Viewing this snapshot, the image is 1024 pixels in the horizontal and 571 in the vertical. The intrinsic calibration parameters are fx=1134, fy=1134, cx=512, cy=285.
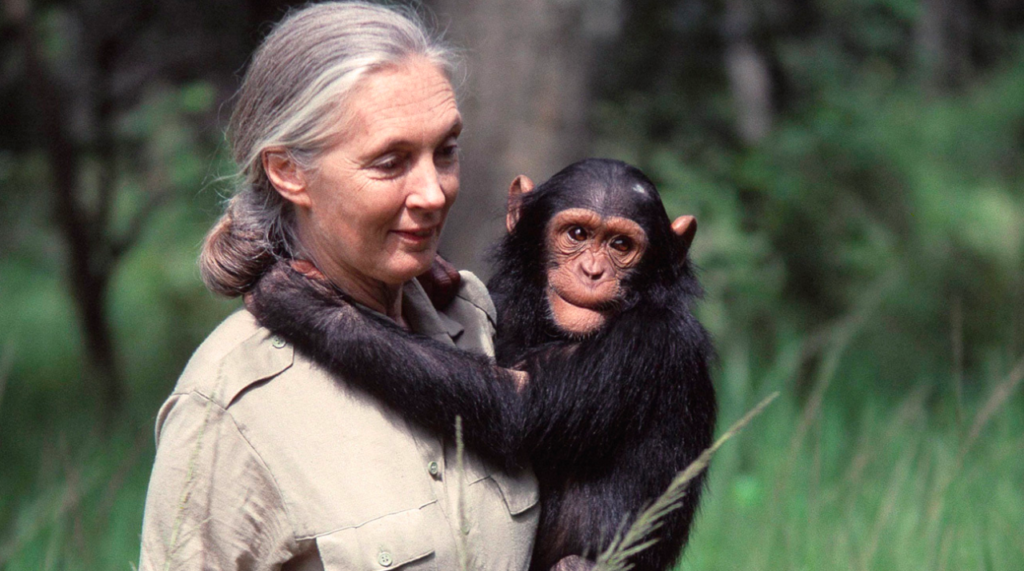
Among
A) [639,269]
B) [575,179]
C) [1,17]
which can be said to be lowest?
[639,269]

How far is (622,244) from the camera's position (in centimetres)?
275

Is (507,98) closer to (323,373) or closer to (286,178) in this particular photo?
(286,178)

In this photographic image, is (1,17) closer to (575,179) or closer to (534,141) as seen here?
(534,141)

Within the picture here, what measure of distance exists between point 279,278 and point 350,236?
8.0 inches

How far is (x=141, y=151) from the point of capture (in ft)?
24.5

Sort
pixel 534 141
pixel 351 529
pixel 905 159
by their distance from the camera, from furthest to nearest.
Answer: pixel 905 159, pixel 534 141, pixel 351 529

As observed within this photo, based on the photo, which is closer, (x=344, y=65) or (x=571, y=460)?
(x=344, y=65)

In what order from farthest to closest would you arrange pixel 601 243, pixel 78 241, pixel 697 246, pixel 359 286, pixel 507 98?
pixel 697 246 → pixel 78 241 → pixel 507 98 → pixel 601 243 → pixel 359 286

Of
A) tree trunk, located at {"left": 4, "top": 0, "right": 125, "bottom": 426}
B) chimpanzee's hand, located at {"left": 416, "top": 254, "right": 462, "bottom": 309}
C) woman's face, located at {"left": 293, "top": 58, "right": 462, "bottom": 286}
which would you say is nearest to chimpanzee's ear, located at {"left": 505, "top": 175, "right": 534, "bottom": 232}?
chimpanzee's hand, located at {"left": 416, "top": 254, "right": 462, "bottom": 309}

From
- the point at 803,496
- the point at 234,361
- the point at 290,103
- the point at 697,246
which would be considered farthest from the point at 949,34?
the point at 234,361

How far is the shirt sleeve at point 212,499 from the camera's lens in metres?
2.06

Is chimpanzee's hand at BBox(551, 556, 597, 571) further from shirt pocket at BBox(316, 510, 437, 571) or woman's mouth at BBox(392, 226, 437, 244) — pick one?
woman's mouth at BBox(392, 226, 437, 244)

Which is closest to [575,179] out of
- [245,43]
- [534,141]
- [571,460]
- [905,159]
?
[571,460]

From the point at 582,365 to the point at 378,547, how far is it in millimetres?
757
